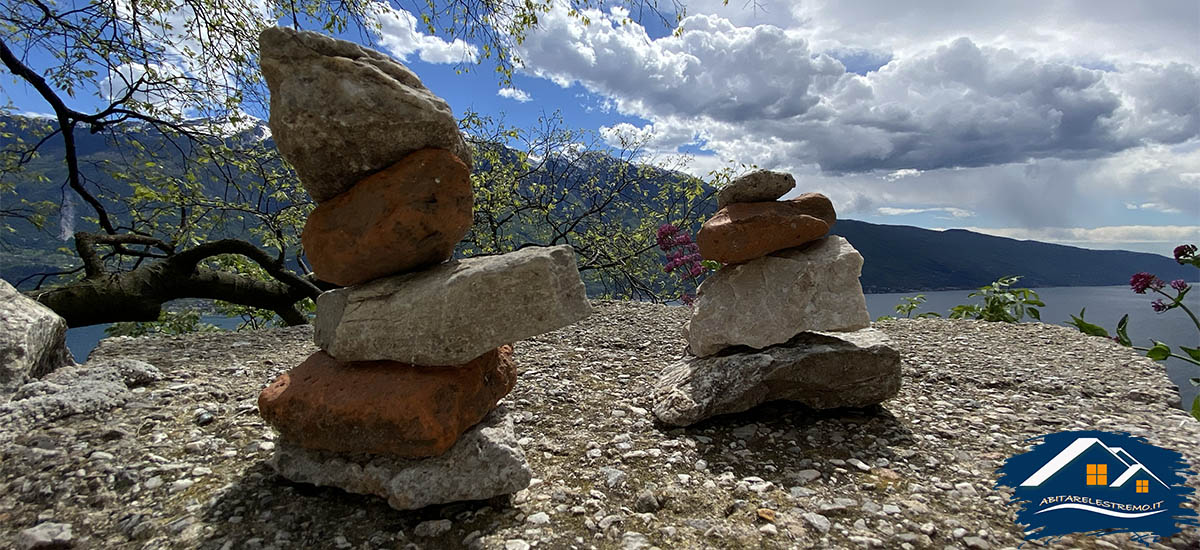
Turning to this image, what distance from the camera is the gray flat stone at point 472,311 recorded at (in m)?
4.21

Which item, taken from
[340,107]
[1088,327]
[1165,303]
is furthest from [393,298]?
[1088,327]

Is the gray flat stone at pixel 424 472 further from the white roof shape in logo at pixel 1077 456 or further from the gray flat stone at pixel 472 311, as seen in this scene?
the white roof shape in logo at pixel 1077 456

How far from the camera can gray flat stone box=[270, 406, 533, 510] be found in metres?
4.00

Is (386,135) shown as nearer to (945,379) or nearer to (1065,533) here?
(1065,533)

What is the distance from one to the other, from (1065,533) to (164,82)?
14.8 meters

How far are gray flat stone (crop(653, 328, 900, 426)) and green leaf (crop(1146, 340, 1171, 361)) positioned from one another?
437cm

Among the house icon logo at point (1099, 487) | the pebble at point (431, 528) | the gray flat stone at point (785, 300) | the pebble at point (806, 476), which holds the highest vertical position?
the gray flat stone at point (785, 300)

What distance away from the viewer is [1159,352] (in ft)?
24.2

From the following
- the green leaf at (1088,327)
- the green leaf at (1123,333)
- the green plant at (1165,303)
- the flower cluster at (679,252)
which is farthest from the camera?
the flower cluster at (679,252)

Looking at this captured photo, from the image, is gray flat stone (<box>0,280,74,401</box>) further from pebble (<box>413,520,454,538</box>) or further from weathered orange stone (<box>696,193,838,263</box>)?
weathered orange stone (<box>696,193,838,263</box>)

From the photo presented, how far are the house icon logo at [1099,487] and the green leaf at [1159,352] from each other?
10.8 ft

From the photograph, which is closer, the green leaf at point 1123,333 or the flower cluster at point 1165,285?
Result: the flower cluster at point 1165,285

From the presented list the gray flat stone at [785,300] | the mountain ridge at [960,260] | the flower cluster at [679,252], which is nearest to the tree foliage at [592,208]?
the flower cluster at [679,252]

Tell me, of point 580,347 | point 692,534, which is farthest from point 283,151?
point 580,347
